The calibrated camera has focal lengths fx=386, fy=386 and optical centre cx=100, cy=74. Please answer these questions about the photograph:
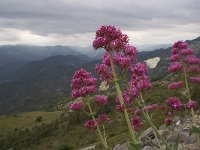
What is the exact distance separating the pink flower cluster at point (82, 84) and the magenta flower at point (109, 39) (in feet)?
4.98

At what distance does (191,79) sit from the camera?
12391 mm

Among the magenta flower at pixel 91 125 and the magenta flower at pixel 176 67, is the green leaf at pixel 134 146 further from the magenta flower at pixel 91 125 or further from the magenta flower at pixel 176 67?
the magenta flower at pixel 176 67

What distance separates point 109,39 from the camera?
9.34 meters

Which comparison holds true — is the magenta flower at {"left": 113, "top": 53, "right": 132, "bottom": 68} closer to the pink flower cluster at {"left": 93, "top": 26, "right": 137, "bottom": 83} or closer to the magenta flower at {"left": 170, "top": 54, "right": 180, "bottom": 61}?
the pink flower cluster at {"left": 93, "top": 26, "right": 137, "bottom": 83}

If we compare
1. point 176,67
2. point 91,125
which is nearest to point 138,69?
point 91,125

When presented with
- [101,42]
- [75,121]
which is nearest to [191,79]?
[101,42]

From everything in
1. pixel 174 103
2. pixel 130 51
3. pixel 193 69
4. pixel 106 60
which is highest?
pixel 130 51

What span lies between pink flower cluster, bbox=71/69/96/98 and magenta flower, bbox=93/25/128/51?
1.52 m

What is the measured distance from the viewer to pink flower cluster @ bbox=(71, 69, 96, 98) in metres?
10.5

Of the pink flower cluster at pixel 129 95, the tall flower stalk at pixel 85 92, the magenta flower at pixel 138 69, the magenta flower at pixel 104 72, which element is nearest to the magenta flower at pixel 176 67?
the magenta flower at pixel 138 69

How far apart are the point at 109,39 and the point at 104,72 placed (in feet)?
2.76

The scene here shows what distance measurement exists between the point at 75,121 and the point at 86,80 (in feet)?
428

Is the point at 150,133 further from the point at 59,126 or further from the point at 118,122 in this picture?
the point at 59,126

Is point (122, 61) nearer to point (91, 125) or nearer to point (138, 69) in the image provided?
point (138, 69)
